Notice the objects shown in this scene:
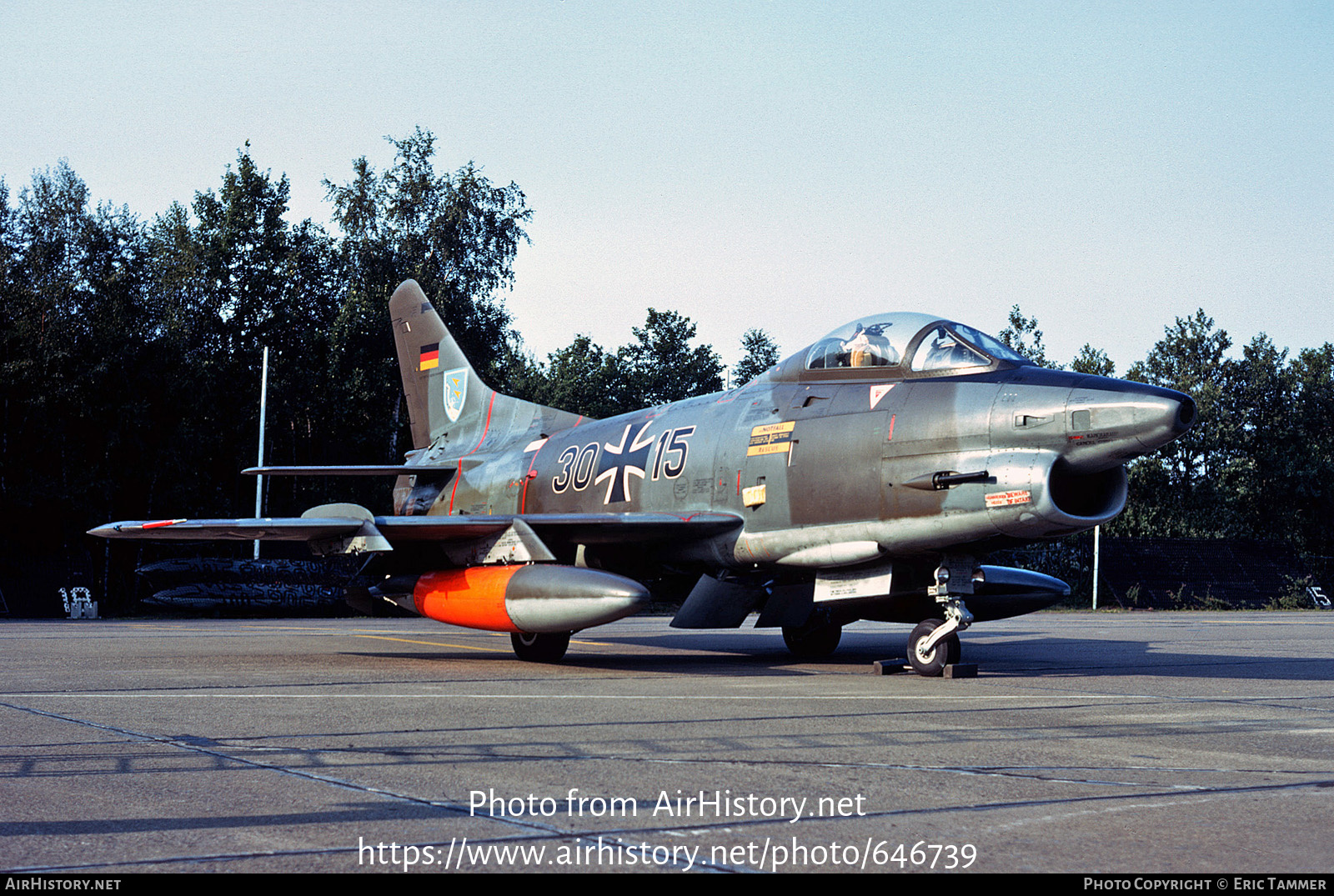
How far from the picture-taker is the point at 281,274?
4234cm

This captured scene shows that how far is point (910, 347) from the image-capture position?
1167 cm

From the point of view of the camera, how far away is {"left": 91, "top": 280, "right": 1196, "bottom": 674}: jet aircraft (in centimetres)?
1048

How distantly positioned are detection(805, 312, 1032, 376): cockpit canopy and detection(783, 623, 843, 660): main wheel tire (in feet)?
12.2

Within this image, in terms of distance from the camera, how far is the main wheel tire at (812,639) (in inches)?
572

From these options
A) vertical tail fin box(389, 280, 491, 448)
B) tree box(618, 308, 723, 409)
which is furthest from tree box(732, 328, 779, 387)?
vertical tail fin box(389, 280, 491, 448)

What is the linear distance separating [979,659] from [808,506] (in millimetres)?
4089

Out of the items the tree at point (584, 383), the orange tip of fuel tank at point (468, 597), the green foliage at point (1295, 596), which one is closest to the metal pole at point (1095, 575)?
the green foliage at point (1295, 596)

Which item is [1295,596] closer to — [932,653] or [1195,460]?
[1195,460]

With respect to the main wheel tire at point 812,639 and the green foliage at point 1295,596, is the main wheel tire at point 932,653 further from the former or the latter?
the green foliage at point 1295,596

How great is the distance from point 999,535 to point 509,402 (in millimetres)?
9605

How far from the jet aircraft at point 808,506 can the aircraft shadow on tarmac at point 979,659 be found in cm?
57

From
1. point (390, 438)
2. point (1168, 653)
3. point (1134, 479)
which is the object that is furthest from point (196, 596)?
point (1134, 479)
